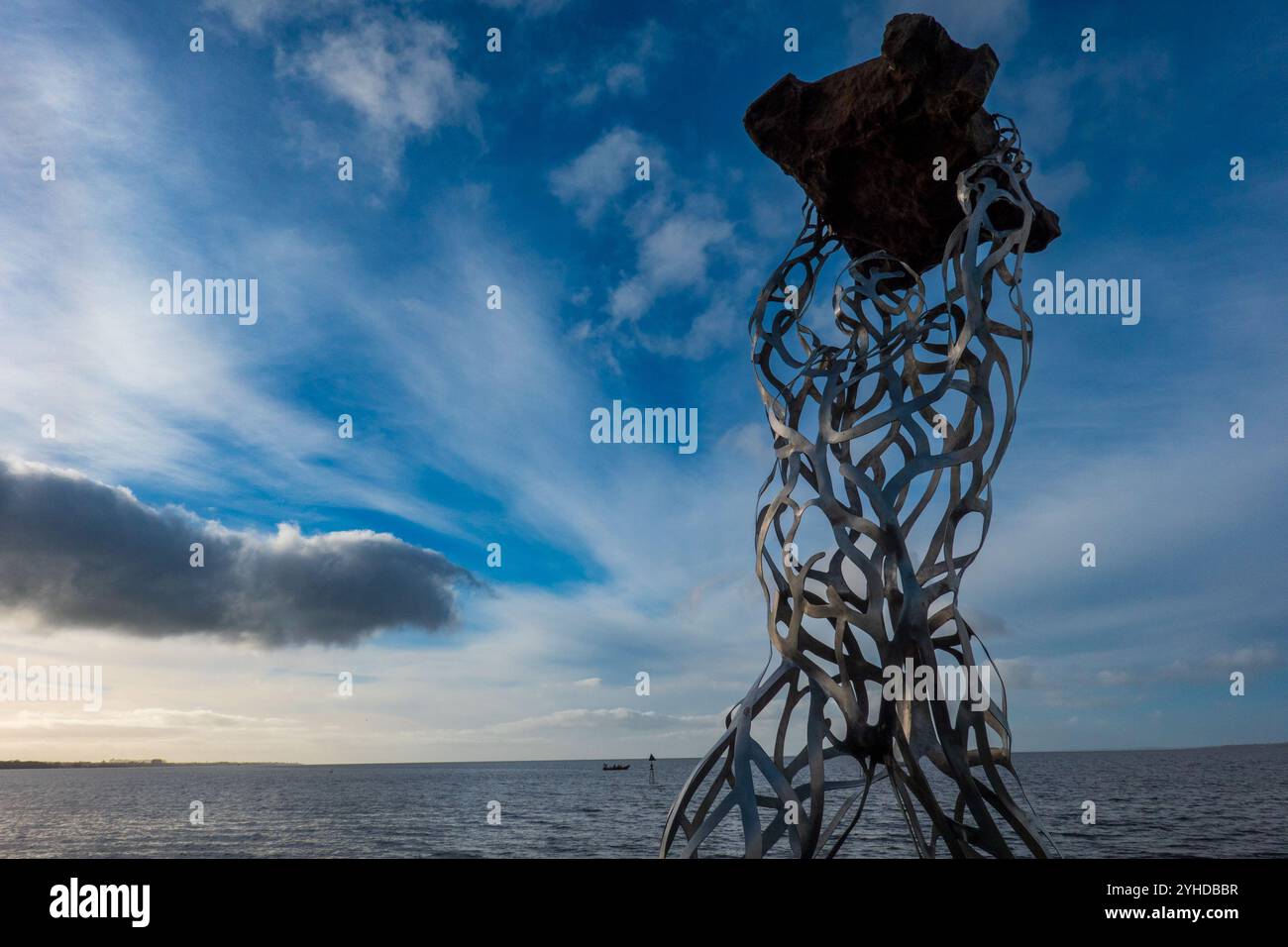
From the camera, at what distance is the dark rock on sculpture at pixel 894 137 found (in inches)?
289

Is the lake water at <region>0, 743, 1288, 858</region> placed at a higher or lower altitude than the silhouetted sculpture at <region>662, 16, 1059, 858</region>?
lower

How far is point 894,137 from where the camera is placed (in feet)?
25.0

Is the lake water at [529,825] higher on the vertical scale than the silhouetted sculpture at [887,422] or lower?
lower

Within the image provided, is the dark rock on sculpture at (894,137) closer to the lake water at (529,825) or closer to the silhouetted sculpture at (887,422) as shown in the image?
the silhouetted sculpture at (887,422)

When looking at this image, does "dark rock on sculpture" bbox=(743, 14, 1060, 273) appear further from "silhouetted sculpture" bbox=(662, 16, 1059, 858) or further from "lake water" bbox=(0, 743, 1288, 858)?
"lake water" bbox=(0, 743, 1288, 858)

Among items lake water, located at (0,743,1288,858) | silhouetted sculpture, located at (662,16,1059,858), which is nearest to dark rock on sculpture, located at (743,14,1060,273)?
silhouetted sculpture, located at (662,16,1059,858)

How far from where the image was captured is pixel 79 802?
193 ft

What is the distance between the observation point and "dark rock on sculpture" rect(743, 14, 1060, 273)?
7.35 metres

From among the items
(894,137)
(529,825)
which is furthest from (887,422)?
(529,825)

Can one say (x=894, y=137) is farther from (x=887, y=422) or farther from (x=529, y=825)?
(x=529, y=825)

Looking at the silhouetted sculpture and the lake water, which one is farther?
the lake water

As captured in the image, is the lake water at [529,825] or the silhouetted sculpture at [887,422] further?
the lake water at [529,825]

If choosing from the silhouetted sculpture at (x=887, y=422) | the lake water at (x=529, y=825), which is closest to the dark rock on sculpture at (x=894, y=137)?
the silhouetted sculpture at (x=887, y=422)
